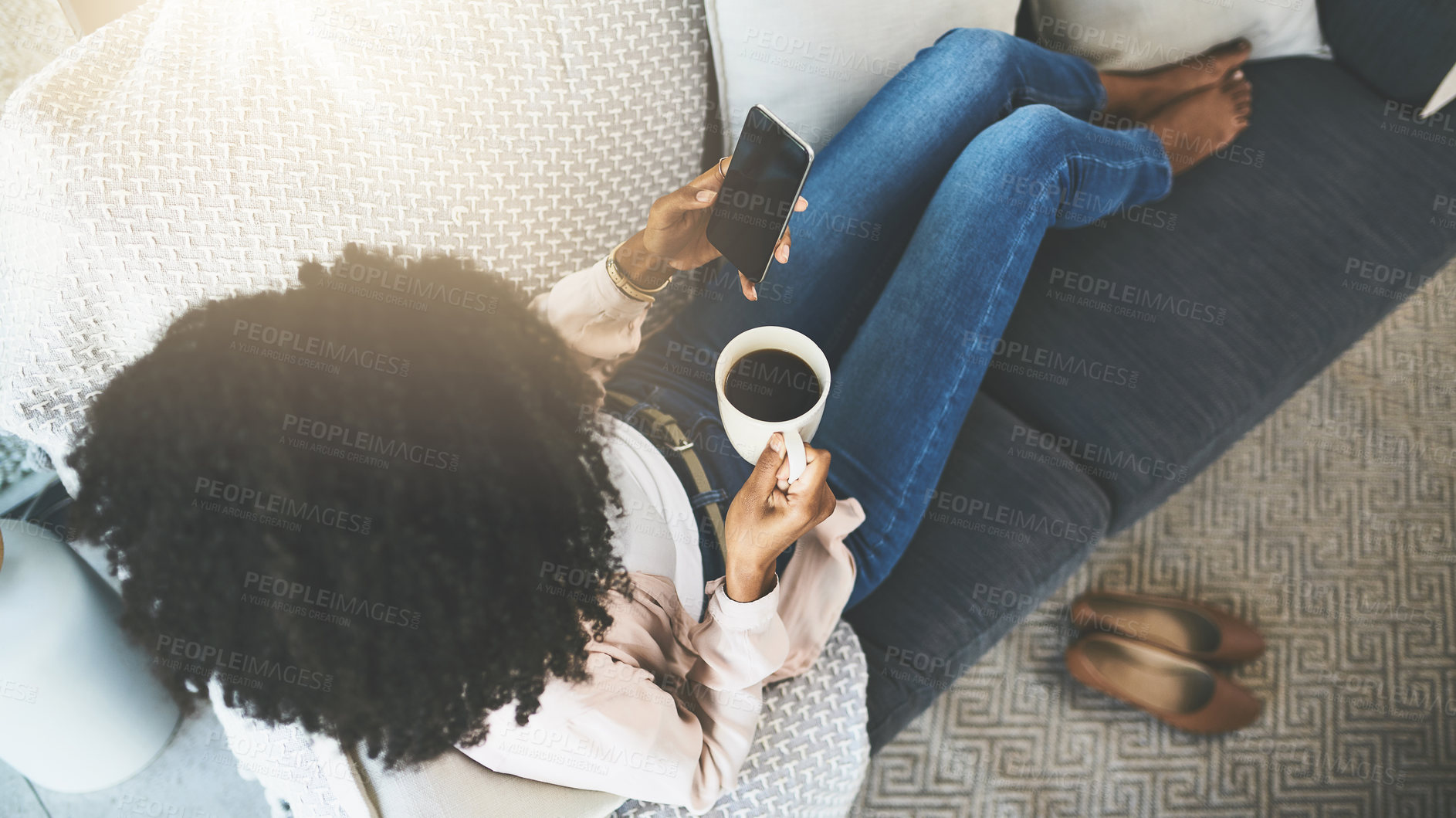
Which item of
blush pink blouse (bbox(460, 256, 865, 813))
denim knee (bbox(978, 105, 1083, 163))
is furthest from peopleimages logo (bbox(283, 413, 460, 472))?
denim knee (bbox(978, 105, 1083, 163))

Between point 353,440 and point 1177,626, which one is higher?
point 353,440

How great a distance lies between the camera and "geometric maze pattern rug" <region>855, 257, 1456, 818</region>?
128 centimetres

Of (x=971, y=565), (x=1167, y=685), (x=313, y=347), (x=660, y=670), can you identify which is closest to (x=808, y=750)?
(x=660, y=670)

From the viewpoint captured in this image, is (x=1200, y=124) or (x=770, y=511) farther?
(x=1200, y=124)

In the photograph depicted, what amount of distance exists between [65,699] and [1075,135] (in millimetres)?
1396

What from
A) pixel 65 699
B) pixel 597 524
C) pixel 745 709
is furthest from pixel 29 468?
pixel 745 709

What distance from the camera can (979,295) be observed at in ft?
3.14

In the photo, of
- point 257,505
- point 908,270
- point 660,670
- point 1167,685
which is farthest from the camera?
point 1167,685

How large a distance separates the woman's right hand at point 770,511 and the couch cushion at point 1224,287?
21.0 inches

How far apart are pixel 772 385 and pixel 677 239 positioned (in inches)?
9.1

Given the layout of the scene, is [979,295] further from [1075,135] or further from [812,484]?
[812,484]

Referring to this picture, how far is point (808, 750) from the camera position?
2.84ft

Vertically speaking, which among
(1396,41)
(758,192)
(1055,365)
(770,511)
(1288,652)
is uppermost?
(758,192)

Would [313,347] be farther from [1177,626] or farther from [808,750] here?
[1177,626]
